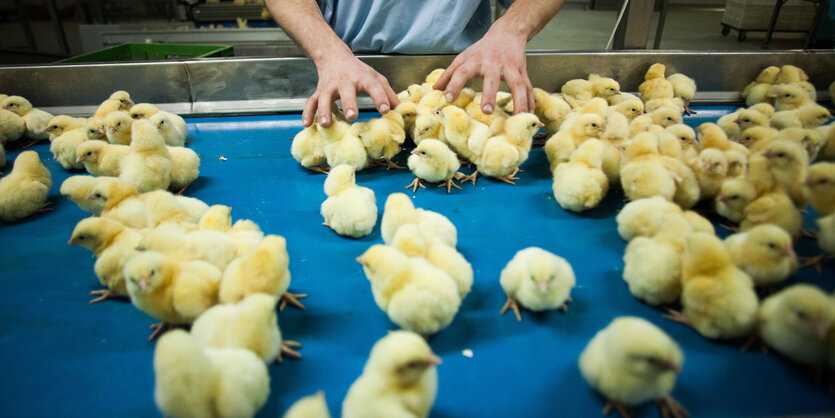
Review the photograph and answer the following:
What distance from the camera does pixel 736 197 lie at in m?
1.37

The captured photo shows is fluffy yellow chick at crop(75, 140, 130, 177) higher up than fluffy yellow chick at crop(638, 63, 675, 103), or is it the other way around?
fluffy yellow chick at crop(638, 63, 675, 103)

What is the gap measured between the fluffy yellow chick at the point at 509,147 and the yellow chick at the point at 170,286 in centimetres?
116

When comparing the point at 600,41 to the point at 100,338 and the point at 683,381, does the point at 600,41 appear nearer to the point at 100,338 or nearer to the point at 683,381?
the point at 683,381

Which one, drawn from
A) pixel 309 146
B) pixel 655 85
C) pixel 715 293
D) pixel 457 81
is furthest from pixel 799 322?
pixel 655 85

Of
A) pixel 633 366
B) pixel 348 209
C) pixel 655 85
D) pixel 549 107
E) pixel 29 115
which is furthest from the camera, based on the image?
pixel 655 85

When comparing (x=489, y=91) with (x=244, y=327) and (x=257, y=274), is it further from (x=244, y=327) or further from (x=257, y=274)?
(x=244, y=327)

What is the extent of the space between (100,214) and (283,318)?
91 centimetres

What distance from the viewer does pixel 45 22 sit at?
26.5 ft

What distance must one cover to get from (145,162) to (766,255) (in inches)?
81.4

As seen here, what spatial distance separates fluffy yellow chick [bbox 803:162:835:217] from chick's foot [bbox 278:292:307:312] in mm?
1485

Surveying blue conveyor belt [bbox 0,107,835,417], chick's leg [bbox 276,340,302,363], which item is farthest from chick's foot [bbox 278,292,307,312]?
chick's leg [bbox 276,340,302,363]

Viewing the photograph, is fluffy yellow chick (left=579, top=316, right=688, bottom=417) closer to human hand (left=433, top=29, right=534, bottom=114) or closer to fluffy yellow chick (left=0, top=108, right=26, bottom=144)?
human hand (left=433, top=29, right=534, bottom=114)

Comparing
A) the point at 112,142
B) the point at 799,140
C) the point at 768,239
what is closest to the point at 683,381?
the point at 768,239

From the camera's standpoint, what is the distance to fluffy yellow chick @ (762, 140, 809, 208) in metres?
1.28
